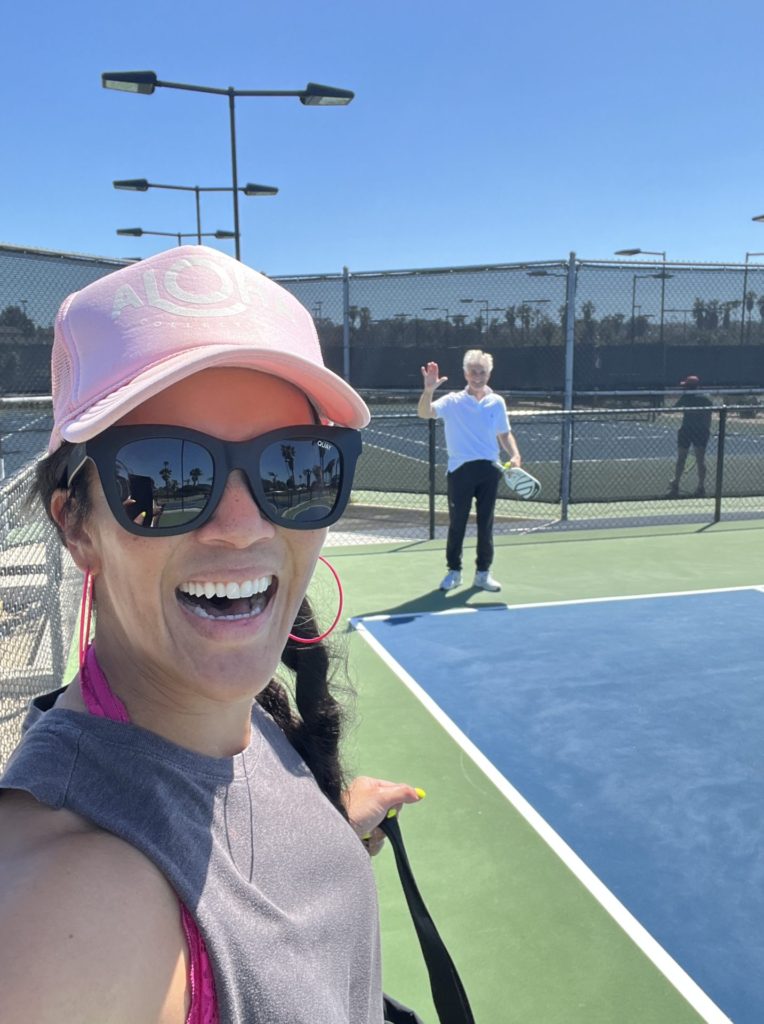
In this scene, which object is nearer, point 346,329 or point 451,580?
point 451,580

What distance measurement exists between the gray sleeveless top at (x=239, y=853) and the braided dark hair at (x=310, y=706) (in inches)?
10.0

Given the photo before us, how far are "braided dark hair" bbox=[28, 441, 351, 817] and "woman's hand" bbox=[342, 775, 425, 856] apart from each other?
0.07 m

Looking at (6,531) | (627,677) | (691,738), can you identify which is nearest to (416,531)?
(627,677)

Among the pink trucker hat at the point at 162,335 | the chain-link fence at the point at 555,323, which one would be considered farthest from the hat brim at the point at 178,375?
the chain-link fence at the point at 555,323

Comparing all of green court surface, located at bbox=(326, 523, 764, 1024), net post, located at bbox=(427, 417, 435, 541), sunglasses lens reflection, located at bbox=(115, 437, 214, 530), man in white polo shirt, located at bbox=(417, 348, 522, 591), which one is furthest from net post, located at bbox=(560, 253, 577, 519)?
sunglasses lens reflection, located at bbox=(115, 437, 214, 530)

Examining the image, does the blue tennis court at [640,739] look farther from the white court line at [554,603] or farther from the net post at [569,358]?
the net post at [569,358]

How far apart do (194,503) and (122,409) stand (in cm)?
18

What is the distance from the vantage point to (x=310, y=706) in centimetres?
174

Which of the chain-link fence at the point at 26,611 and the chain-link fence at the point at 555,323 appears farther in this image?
the chain-link fence at the point at 555,323

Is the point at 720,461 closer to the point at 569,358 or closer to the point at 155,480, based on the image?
the point at 569,358

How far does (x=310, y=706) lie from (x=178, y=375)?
0.92 metres

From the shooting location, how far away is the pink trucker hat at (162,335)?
105cm

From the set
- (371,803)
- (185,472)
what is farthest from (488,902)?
(185,472)

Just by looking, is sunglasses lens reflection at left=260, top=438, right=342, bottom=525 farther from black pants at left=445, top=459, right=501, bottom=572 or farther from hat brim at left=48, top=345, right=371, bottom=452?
black pants at left=445, top=459, right=501, bottom=572
